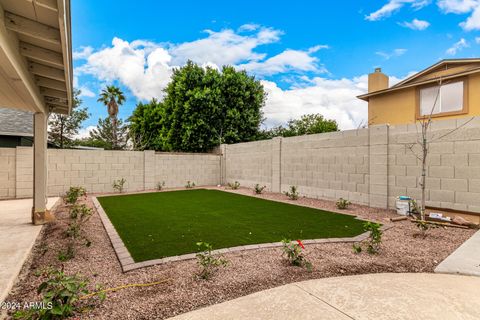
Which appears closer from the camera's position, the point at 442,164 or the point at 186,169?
the point at 442,164

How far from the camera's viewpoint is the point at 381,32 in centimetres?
906

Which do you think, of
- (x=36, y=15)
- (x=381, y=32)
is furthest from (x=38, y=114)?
(x=381, y=32)

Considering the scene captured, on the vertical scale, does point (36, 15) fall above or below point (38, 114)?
above

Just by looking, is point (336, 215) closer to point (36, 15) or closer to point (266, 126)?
point (36, 15)

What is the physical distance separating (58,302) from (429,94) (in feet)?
45.3

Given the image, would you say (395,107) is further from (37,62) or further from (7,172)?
(7,172)

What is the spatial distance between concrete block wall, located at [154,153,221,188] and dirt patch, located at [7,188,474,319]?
25.3ft

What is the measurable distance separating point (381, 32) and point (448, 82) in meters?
4.15

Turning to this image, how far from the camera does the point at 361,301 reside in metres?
2.33

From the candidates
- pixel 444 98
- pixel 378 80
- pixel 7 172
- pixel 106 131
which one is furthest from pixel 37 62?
pixel 106 131

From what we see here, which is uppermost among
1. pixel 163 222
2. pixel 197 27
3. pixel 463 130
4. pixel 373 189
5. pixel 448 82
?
pixel 197 27

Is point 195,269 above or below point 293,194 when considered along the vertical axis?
below

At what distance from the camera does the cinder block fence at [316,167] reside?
543 cm

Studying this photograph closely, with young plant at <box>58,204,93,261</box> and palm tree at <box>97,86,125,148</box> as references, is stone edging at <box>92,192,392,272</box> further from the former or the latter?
palm tree at <box>97,86,125,148</box>
